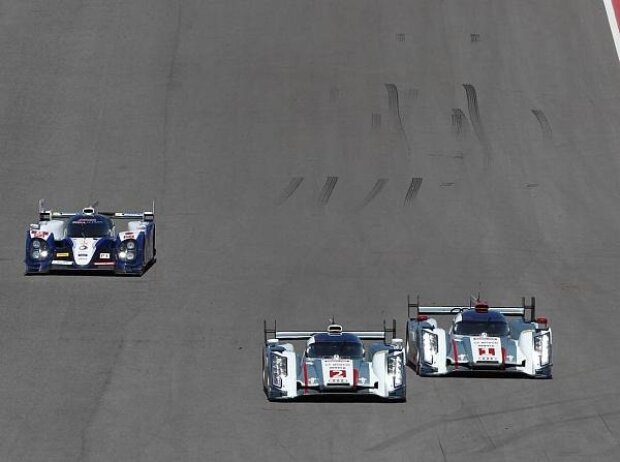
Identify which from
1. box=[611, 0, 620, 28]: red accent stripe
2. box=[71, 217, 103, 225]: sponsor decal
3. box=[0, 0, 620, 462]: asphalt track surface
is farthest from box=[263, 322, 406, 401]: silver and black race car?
box=[611, 0, 620, 28]: red accent stripe

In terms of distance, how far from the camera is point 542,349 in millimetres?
33344

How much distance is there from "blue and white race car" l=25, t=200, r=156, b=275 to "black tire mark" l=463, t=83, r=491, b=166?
1368 cm

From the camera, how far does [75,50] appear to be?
2194 inches

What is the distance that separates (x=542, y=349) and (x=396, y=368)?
359cm

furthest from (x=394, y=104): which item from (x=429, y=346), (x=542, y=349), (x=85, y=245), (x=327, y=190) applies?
(x=542, y=349)

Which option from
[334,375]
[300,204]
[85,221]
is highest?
[300,204]

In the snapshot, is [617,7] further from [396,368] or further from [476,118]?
[396,368]

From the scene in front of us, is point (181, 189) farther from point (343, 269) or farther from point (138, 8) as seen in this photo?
point (138, 8)

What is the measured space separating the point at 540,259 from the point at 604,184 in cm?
643

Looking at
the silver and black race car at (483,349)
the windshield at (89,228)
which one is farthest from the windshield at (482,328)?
the windshield at (89,228)

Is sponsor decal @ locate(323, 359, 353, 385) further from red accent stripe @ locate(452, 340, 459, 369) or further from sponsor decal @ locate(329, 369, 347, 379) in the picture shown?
red accent stripe @ locate(452, 340, 459, 369)

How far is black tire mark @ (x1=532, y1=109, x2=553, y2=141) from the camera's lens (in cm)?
5122

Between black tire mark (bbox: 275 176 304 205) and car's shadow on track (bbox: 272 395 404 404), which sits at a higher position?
black tire mark (bbox: 275 176 304 205)

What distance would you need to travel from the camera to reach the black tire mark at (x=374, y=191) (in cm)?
4638
